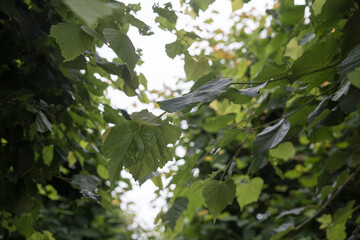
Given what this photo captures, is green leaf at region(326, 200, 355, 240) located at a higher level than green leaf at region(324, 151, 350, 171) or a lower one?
lower

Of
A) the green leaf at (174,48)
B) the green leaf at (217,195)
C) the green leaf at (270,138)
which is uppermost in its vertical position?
the green leaf at (174,48)

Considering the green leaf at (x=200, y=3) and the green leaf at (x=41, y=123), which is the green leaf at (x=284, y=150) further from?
the green leaf at (x=41, y=123)

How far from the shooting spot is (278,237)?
1.12m

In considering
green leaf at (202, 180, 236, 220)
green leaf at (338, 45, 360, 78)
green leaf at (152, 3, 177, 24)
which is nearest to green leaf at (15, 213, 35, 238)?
green leaf at (202, 180, 236, 220)

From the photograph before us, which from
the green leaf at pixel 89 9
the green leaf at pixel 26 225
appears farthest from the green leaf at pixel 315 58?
the green leaf at pixel 26 225

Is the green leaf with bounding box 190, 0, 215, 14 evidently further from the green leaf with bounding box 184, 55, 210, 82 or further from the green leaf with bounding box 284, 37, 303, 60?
the green leaf with bounding box 284, 37, 303, 60

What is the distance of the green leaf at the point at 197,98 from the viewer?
0.54m

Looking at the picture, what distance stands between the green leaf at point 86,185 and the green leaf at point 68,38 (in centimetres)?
47

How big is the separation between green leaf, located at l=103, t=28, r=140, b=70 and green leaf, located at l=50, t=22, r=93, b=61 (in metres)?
0.07

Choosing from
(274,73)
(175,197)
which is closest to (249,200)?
(175,197)

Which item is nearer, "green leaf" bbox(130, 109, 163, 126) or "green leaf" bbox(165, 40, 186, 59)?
"green leaf" bbox(130, 109, 163, 126)

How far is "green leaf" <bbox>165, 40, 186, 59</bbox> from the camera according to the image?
83 centimetres

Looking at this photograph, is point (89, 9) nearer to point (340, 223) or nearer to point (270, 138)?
point (270, 138)

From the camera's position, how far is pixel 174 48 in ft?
2.75
